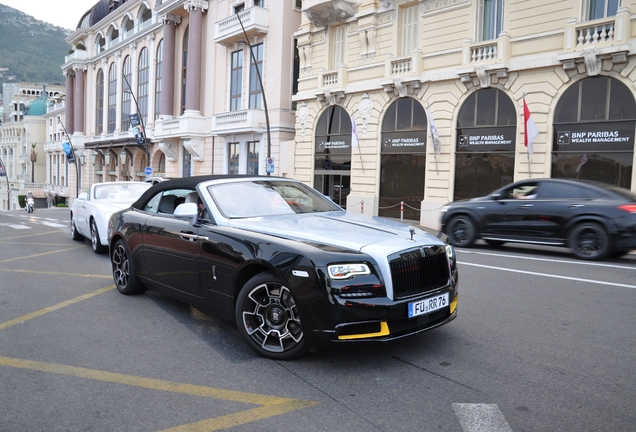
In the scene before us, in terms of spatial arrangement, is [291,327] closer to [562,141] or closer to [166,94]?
[562,141]

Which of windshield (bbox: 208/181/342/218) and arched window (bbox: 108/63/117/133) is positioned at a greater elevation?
arched window (bbox: 108/63/117/133)

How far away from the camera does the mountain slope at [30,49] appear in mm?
149712

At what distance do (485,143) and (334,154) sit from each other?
27.5 feet

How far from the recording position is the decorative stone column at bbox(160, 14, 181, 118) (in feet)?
137

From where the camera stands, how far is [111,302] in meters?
6.65

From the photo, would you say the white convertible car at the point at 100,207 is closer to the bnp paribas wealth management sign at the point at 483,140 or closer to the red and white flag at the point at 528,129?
the red and white flag at the point at 528,129

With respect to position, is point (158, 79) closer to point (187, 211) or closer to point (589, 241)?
point (589, 241)

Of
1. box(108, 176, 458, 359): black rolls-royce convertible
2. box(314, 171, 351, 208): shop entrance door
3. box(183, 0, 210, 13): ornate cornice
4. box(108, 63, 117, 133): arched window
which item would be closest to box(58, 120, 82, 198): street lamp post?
box(108, 63, 117, 133): arched window

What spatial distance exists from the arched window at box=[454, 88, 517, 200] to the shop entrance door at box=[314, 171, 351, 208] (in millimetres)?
6398

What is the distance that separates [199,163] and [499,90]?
2283 cm

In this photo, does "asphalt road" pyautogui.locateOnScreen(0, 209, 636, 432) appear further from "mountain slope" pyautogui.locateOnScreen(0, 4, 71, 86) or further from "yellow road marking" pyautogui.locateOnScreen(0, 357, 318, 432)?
"mountain slope" pyautogui.locateOnScreen(0, 4, 71, 86)

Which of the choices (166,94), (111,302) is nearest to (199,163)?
(166,94)

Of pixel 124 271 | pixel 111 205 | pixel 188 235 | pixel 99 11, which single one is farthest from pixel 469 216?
pixel 99 11

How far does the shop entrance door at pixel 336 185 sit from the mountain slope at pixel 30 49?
13996cm
